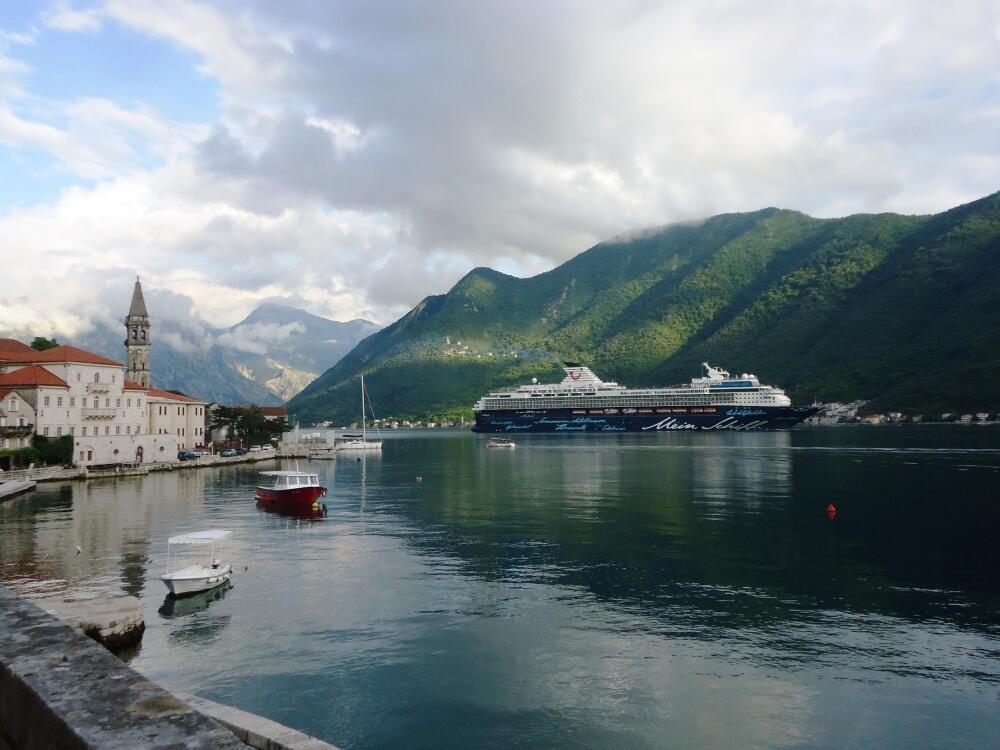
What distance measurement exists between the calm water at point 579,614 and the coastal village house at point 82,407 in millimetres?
23638

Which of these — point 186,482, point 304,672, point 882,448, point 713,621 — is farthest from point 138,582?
point 882,448

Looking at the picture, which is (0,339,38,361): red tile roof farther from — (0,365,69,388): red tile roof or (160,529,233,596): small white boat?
(160,529,233,596): small white boat

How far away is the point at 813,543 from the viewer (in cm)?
3953

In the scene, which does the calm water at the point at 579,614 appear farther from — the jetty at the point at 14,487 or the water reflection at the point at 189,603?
the jetty at the point at 14,487

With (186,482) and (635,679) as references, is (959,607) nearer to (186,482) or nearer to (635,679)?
(635,679)

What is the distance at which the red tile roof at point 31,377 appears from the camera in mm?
74938

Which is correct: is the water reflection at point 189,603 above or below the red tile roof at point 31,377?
below

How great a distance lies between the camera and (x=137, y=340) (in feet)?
397

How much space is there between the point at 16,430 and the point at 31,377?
612 cm

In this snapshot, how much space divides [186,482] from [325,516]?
31.5 meters

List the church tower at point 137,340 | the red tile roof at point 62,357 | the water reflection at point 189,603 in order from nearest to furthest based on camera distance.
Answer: the water reflection at point 189,603, the red tile roof at point 62,357, the church tower at point 137,340

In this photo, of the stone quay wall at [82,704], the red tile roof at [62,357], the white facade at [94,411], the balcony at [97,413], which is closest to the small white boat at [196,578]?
the stone quay wall at [82,704]

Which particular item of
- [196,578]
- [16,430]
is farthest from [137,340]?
[196,578]

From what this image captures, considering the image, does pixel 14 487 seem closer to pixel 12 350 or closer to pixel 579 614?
pixel 12 350
